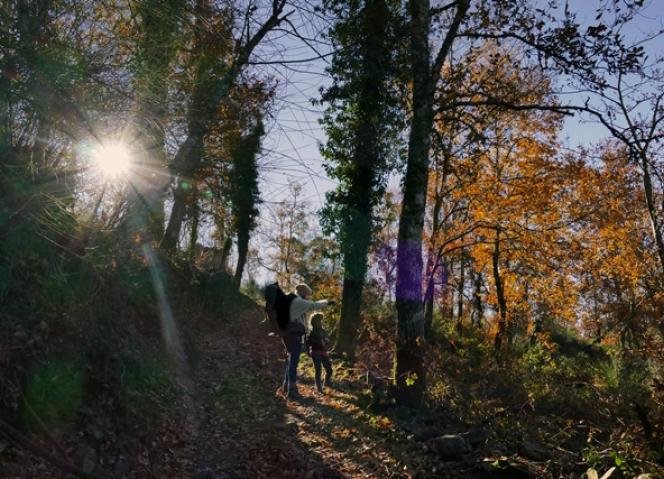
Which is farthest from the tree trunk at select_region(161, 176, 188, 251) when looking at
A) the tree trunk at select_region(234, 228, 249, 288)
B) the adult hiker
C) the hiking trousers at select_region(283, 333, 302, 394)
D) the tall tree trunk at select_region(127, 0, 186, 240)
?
the tree trunk at select_region(234, 228, 249, 288)

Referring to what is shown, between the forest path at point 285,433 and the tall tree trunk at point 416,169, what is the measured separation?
1.43 meters

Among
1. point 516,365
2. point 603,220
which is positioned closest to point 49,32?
point 516,365

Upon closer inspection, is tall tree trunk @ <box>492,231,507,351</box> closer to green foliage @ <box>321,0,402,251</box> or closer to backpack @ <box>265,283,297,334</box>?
green foliage @ <box>321,0,402,251</box>

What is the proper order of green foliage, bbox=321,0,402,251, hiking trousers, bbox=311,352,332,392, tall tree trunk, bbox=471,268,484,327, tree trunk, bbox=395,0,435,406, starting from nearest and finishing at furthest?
tree trunk, bbox=395,0,435,406 → hiking trousers, bbox=311,352,332,392 → green foliage, bbox=321,0,402,251 → tall tree trunk, bbox=471,268,484,327

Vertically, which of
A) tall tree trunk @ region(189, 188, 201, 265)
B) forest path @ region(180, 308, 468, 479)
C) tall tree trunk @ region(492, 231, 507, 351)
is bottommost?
forest path @ region(180, 308, 468, 479)

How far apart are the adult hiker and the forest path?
41 cm

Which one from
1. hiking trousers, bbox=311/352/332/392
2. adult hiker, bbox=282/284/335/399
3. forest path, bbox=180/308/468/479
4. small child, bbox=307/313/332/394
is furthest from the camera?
small child, bbox=307/313/332/394

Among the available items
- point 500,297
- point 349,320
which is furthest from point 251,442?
point 500,297

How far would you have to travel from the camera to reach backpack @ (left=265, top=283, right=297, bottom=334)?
8172mm

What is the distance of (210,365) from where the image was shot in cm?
977

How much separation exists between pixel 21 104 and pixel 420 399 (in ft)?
22.5

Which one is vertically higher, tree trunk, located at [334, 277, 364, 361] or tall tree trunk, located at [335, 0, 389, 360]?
tall tree trunk, located at [335, 0, 389, 360]

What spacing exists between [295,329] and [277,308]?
531 mm

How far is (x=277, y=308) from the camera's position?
818 cm
